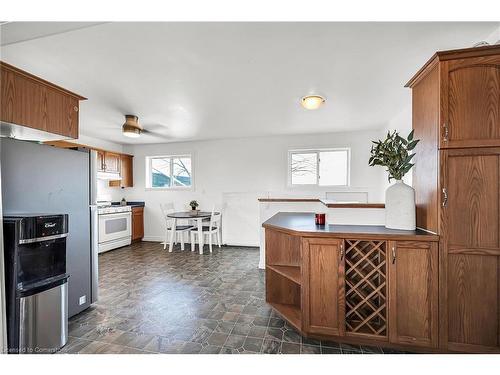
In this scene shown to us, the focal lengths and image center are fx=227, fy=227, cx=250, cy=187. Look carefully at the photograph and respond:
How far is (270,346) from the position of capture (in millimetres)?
1747

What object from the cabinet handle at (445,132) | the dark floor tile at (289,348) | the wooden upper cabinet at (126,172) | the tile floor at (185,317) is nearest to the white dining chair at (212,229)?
the tile floor at (185,317)

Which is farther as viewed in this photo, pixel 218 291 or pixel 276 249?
pixel 218 291

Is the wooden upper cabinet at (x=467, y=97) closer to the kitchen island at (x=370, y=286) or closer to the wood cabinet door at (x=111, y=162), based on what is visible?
the kitchen island at (x=370, y=286)

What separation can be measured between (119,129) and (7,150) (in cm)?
281

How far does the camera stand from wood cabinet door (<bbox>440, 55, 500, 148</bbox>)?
1.46 m

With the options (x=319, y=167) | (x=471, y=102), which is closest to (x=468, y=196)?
(x=471, y=102)

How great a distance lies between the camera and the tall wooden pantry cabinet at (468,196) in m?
1.47

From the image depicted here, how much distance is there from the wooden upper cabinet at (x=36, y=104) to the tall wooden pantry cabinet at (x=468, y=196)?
2.95m

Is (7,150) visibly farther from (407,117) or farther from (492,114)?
(407,117)

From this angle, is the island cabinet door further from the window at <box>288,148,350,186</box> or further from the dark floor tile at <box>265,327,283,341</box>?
the window at <box>288,148,350,186</box>

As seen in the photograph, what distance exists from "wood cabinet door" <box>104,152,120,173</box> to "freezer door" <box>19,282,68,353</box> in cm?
387

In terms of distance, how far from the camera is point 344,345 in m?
1.74

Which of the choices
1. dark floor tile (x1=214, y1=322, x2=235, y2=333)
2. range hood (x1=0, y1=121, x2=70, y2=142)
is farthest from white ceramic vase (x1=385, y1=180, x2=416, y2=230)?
range hood (x1=0, y1=121, x2=70, y2=142)
